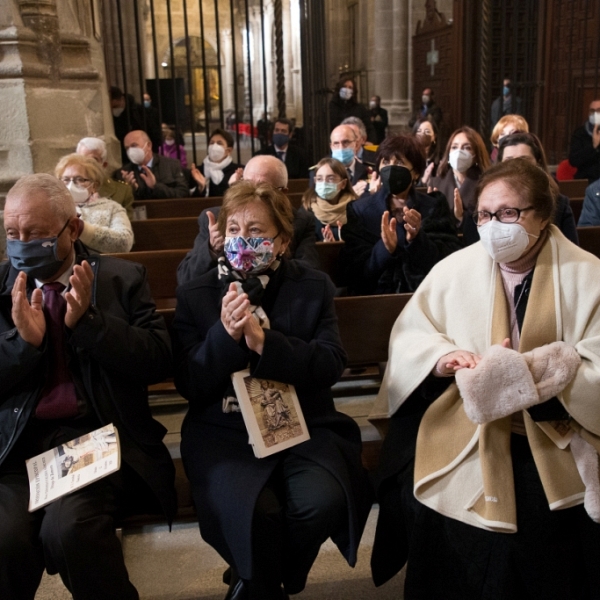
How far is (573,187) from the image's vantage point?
596 cm

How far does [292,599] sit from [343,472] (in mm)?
575

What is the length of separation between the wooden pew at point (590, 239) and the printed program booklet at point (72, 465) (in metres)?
2.85

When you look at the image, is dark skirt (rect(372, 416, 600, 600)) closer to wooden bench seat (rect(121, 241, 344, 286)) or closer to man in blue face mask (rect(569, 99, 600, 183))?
wooden bench seat (rect(121, 241, 344, 286))

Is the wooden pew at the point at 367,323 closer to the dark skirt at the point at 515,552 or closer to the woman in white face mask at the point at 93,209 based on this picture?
the dark skirt at the point at 515,552

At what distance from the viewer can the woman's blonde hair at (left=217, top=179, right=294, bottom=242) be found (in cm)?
243

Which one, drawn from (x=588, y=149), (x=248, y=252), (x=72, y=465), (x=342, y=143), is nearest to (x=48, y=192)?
(x=248, y=252)

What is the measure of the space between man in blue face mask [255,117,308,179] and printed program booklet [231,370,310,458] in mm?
5047

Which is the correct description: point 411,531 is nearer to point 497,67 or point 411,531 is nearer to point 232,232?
point 232,232

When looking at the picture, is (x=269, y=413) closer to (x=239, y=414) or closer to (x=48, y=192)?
(x=239, y=414)

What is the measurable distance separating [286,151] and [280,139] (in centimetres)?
14

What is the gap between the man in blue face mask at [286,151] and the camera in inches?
283

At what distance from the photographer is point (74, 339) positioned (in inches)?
85.0

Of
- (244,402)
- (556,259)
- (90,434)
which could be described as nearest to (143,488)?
(90,434)

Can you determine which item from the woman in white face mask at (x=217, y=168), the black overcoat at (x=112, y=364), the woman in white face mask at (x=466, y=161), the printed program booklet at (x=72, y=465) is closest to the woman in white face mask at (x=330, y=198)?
the woman in white face mask at (x=466, y=161)
